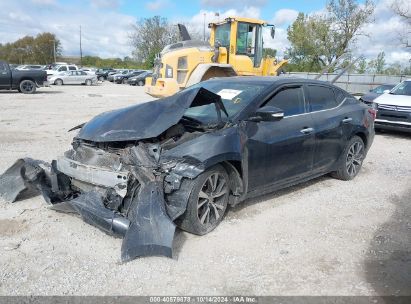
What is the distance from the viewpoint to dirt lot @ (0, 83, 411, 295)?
11.2 ft

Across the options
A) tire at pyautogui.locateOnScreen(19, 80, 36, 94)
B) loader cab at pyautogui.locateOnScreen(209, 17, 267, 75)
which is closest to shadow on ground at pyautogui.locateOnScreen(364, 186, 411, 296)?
loader cab at pyautogui.locateOnScreen(209, 17, 267, 75)

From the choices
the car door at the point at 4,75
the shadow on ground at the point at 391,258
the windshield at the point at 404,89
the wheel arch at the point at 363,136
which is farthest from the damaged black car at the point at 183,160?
the car door at the point at 4,75

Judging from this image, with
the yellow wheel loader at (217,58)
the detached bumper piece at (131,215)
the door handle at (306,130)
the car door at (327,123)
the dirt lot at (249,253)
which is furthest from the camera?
the yellow wheel loader at (217,58)

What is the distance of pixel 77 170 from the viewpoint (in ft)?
14.4

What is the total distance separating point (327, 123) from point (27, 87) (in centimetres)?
2124

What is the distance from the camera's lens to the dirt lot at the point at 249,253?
11.2ft

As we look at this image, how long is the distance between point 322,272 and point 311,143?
218 centimetres

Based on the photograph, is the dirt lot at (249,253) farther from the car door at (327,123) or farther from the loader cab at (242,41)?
the loader cab at (242,41)

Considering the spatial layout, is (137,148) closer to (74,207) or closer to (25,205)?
(74,207)

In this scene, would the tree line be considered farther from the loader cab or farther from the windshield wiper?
the windshield wiper

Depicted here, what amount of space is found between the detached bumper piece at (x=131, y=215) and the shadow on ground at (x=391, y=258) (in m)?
1.86

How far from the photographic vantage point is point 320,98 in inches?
234

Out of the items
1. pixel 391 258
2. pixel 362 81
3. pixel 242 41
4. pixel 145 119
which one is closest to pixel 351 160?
pixel 391 258

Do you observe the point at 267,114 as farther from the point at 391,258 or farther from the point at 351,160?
the point at 351,160
